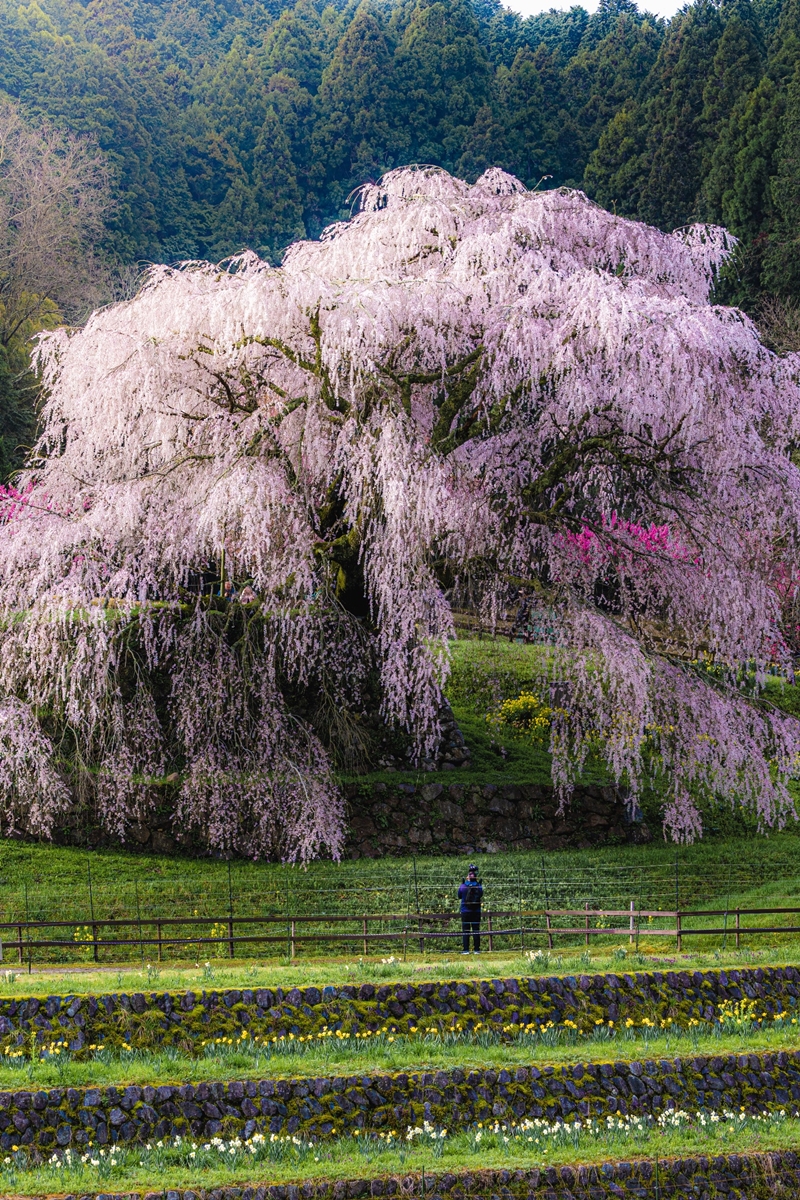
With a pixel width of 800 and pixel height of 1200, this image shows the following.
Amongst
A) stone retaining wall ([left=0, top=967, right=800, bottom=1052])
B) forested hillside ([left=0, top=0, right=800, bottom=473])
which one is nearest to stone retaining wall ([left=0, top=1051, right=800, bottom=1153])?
stone retaining wall ([left=0, top=967, right=800, bottom=1052])

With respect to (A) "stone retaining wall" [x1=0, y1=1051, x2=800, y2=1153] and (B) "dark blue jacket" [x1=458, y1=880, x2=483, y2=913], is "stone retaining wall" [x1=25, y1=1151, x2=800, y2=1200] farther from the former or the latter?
(B) "dark blue jacket" [x1=458, y1=880, x2=483, y2=913]

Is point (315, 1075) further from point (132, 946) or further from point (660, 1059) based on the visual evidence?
point (132, 946)

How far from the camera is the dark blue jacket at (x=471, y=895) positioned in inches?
535

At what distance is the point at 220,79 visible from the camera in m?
56.8

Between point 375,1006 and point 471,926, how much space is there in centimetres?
290

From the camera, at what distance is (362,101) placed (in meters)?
55.1

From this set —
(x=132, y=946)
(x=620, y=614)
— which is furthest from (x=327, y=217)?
(x=132, y=946)

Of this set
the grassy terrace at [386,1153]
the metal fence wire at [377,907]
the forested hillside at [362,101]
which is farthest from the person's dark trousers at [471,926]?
the forested hillside at [362,101]

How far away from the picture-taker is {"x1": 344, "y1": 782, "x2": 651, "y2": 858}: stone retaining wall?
61.2 ft

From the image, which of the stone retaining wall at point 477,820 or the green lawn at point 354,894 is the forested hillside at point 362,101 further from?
the green lawn at point 354,894

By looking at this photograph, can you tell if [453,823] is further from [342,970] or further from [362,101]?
[362,101]

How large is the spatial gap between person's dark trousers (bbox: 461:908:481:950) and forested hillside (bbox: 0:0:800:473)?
1307 inches

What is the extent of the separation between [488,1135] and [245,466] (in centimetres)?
896

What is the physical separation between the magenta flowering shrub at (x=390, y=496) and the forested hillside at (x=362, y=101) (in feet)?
87.2
